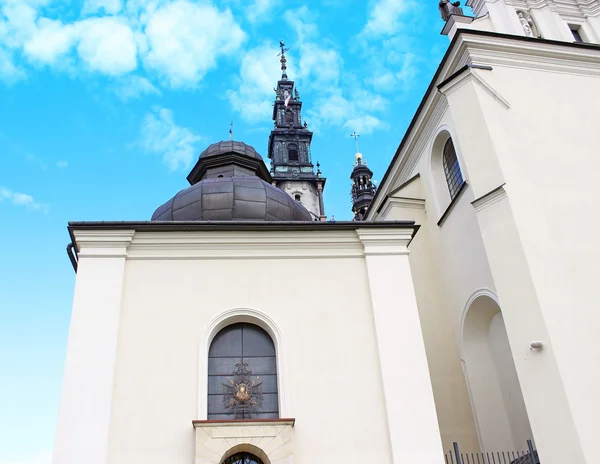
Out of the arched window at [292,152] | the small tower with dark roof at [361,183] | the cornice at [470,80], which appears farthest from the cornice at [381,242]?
the arched window at [292,152]

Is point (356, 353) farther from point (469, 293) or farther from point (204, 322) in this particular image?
point (469, 293)

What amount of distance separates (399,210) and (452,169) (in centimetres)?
185

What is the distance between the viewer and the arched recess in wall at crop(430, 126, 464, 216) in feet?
47.5

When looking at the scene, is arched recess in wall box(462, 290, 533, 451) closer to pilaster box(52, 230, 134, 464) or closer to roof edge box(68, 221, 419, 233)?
roof edge box(68, 221, 419, 233)

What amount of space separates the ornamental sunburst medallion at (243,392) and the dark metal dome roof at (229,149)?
7.71m

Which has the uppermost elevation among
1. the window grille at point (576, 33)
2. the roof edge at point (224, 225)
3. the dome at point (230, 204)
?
the window grille at point (576, 33)

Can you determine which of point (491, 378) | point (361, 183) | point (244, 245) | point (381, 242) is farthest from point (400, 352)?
point (361, 183)

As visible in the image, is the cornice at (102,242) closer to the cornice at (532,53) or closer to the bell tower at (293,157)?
the cornice at (532,53)

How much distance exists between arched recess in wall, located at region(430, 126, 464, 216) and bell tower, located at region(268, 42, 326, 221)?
92.3 feet

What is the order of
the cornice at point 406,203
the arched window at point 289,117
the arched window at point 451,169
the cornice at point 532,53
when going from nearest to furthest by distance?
the cornice at point 532,53 < the arched window at point 451,169 < the cornice at point 406,203 < the arched window at point 289,117

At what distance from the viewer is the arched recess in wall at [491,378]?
38.8ft

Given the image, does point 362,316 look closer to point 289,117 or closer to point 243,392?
point 243,392

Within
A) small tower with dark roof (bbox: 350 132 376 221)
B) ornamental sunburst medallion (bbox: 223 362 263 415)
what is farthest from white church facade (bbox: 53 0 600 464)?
small tower with dark roof (bbox: 350 132 376 221)

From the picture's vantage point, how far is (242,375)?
29.8 ft
